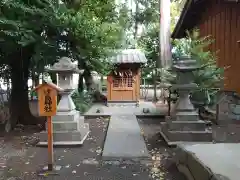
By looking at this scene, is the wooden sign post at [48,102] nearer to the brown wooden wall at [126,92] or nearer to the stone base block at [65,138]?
the stone base block at [65,138]

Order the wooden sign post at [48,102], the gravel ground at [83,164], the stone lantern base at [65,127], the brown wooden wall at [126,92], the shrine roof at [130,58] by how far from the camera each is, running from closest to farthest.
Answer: the gravel ground at [83,164], the wooden sign post at [48,102], the stone lantern base at [65,127], the shrine roof at [130,58], the brown wooden wall at [126,92]

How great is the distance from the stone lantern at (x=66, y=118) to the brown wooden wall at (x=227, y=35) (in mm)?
6302

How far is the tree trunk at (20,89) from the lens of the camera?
9.66m

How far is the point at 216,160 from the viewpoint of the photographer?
4.09 m

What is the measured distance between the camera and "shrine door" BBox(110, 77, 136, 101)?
52.9 feet

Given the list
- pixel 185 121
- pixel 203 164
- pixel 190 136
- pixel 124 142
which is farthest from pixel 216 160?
pixel 124 142

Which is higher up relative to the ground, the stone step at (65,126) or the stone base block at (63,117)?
the stone base block at (63,117)

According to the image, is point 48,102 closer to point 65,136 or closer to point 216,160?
point 65,136

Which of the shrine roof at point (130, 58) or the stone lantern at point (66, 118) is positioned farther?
the shrine roof at point (130, 58)

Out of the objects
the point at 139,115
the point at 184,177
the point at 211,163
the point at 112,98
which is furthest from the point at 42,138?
the point at 112,98

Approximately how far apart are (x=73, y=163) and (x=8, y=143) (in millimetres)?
2711

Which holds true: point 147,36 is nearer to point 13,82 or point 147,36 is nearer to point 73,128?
point 13,82

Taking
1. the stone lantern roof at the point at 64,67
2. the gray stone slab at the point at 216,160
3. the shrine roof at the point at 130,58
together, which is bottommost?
the gray stone slab at the point at 216,160

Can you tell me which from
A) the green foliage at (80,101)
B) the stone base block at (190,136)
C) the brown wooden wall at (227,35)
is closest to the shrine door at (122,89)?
the green foliage at (80,101)
